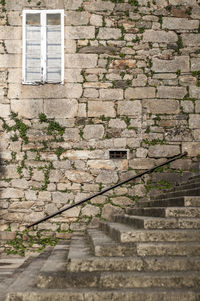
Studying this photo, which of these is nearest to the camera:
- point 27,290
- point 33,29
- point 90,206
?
point 27,290

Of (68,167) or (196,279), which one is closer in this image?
(196,279)

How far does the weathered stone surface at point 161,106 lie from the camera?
240 inches

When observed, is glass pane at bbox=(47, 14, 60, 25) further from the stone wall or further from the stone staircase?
the stone staircase

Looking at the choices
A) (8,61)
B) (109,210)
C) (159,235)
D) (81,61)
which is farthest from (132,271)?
(8,61)

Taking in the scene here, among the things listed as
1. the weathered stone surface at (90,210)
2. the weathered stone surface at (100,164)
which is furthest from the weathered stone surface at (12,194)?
the weathered stone surface at (100,164)

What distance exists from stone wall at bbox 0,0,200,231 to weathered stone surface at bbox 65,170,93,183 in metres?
0.02

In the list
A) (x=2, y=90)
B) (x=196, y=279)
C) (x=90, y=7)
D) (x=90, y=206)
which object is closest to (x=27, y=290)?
(x=196, y=279)

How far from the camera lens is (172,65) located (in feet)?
20.4

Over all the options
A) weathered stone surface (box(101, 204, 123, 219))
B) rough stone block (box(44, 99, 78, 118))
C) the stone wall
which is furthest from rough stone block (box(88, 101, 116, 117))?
weathered stone surface (box(101, 204, 123, 219))

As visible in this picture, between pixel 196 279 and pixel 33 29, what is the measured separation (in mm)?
5301

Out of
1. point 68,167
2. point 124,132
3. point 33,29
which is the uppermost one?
point 33,29

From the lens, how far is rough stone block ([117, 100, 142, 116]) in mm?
6094

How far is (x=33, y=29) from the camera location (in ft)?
20.7

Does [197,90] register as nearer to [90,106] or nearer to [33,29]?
[90,106]
